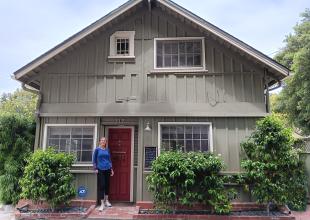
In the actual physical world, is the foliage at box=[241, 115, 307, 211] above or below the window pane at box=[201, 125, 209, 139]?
below

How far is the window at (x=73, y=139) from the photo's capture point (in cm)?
835

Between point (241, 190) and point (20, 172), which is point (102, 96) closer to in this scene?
point (20, 172)

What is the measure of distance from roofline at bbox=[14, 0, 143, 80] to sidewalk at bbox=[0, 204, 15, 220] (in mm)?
3695

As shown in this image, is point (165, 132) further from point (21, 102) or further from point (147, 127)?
point (21, 102)

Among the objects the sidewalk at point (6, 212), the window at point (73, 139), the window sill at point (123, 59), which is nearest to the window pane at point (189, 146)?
the window at point (73, 139)

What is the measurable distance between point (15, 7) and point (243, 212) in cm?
1046

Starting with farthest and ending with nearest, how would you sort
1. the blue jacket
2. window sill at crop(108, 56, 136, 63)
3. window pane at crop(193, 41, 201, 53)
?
window pane at crop(193, 41, 201, 53), window sill at crop(108, 56, 136, 63), the blue jacket

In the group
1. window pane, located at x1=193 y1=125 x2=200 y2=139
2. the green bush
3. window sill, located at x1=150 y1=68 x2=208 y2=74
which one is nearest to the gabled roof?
window sill, located at x1=150 y1=68 x2=208 y2=74

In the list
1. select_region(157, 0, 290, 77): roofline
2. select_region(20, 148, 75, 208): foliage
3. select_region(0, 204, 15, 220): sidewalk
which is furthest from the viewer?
select_region(157, 0, 290, 77): roofline

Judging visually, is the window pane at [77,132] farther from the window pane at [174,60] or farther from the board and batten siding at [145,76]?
the window pane at [174,60]

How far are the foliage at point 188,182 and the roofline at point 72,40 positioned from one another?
13.9 feet

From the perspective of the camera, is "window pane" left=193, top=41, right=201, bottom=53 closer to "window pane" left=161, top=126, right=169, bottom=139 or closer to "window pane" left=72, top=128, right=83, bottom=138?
"window pane" left=161, top=126, right=169, bottom=139

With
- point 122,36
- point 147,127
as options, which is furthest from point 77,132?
point 122,36

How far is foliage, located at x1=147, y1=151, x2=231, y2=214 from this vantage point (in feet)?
23.1
